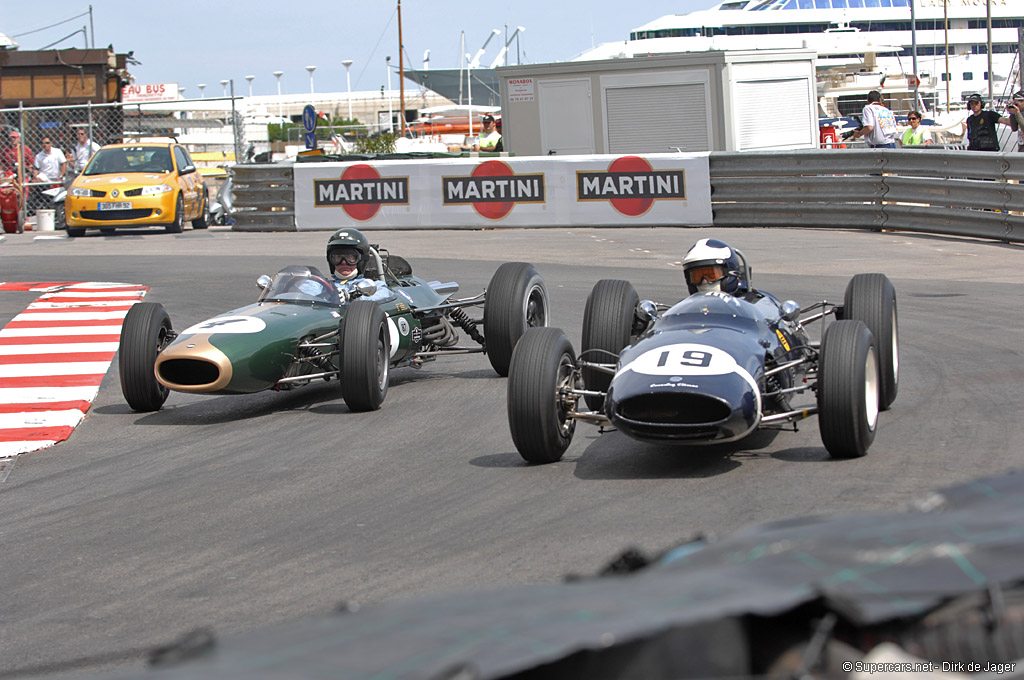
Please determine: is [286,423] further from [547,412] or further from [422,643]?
[422,643]

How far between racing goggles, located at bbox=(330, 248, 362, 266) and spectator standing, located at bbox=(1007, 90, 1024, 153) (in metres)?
11.8

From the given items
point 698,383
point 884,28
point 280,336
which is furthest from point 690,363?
point 884,28

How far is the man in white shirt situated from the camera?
80.9ft

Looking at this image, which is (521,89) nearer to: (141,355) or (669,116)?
(669,116)

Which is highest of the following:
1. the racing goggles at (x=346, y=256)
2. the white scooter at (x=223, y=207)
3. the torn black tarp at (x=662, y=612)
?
the white scooter at (x=223, y=207)

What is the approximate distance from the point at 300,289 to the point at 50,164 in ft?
57.6

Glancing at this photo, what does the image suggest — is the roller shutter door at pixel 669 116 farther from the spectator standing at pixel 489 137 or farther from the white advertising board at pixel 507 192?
the white advertising board at pixel 507 192

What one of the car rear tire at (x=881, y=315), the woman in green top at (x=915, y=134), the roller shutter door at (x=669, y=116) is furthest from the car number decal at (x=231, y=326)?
the roller shutter door at (x=669, y=116)

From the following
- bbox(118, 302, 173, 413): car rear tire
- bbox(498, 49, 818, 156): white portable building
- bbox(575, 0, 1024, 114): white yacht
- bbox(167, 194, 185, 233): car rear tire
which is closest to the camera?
bbox(118, 302, 173, 413): car rear tire

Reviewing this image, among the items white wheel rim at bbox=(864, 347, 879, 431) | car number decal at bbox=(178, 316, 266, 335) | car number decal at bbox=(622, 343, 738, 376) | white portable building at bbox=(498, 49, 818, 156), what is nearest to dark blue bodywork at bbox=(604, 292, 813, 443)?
car number decal at bbox=(622, 343, 738, 376)

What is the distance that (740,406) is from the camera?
607 centimetres

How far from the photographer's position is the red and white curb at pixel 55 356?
28.2ft

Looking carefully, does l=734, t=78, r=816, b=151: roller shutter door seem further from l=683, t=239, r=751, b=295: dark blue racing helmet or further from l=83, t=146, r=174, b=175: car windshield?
l=683, t=239, r=751, b=295: dark blue racing helmet

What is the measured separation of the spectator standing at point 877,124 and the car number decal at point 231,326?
45.1 ft
